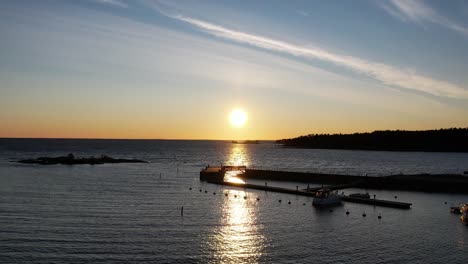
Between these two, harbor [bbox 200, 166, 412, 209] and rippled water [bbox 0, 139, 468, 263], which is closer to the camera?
rippled water [bbox 0, 139, 468, 263]

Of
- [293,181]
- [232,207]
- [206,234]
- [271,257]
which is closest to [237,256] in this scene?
[271,257]

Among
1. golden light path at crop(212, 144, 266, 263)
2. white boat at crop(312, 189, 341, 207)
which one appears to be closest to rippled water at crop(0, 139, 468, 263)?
golden light path at crop(212, 144, 266, 263)

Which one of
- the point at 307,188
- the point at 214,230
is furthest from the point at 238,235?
the point at 307,188

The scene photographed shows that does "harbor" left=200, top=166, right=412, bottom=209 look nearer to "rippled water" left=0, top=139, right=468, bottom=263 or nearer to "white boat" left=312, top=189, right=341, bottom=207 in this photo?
"rippled water" left=0, top=139, right=468, bottom=263

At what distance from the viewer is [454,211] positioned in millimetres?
55594

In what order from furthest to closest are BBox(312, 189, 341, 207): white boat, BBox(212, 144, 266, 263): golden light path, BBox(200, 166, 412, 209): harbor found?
BBox(200, 166, 412, 209): harbor → BBox(312, 189, 341, 207): white boat → BBox(212, 144, 266, 263): golden light path

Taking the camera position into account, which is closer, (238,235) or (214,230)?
(238,235)

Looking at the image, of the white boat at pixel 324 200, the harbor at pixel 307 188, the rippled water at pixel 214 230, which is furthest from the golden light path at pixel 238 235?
the harbor at pixel 307 188

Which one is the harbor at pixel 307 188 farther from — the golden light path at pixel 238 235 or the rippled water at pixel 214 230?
the golden light path at pixel 238 235

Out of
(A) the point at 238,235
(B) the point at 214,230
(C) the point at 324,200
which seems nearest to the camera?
(A) the point at 238,235

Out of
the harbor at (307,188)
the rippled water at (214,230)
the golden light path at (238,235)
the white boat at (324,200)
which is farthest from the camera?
the harbor at (307,188)

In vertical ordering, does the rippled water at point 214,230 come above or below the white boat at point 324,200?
below

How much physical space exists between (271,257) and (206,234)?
891cm

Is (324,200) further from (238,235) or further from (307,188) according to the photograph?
(238,235)
